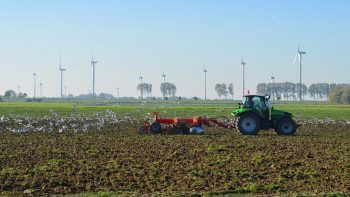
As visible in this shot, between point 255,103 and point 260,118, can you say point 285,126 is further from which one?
point 255,103

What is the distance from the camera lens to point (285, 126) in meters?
32.8

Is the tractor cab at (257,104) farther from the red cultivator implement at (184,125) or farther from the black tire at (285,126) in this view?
the red cultivator implement at (184,125)

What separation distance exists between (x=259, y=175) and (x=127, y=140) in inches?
490

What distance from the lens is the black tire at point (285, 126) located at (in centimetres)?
3278

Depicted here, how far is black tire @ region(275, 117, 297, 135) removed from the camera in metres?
32.8

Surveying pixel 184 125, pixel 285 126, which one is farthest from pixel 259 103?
pixel 184 125

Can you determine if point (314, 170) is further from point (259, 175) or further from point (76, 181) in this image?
point (76, 181)

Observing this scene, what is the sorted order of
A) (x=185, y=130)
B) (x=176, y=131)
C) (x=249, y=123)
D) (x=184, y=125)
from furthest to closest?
(x=185, y=130) → (x=184, y=125) → (x=176, y=131) → (x=249, y=123)

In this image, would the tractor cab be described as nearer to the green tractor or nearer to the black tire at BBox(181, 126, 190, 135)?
the green tractor

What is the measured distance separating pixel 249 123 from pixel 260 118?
0.69m

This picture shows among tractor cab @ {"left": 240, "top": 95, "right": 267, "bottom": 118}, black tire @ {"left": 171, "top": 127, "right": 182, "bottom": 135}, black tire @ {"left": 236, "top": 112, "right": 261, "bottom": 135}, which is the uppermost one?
tractor cab @ {"left": 240, "top": 95, "right": 267, "bottom": 118}

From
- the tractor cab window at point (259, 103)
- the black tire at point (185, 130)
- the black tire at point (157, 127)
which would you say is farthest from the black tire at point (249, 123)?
the black tire at point (157, 127)

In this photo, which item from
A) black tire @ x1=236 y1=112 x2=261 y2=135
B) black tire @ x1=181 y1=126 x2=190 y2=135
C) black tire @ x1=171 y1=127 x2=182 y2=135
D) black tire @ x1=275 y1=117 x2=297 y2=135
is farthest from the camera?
black tire @ x1=181 y1=126 x2=190 y2=135

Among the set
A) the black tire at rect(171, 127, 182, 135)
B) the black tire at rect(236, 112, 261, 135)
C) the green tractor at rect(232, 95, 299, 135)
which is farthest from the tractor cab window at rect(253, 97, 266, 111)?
the black tire at rect(171, 127, 182, 135)
